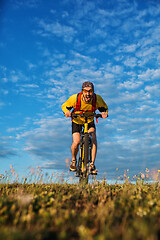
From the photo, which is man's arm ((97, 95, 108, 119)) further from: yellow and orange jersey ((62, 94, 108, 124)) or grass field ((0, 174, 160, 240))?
grass field ((0, 174, 160, 240))

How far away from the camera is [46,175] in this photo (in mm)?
7109

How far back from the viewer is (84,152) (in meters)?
6.92

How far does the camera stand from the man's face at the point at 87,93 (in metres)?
7.02

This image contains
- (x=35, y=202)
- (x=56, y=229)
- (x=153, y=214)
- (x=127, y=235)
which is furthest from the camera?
(x=35, y=202)

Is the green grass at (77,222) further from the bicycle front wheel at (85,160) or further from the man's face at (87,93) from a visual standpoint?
the man's face at (87,93)

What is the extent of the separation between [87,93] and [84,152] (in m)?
2.02

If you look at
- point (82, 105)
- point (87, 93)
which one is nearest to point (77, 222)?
point (87, 93)

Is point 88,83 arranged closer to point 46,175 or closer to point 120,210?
point 46,175

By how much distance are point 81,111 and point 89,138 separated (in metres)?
1.00

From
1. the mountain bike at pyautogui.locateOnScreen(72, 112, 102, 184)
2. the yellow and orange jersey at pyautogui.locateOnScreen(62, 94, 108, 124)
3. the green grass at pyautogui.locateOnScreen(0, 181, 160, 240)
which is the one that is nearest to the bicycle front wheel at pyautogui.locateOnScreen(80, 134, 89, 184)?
the mountain bike at pyautogui.locateOnScreen(72, 112, 102, 184)

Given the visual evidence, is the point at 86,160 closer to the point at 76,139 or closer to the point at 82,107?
the point at 76,139

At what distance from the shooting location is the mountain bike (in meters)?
6.76

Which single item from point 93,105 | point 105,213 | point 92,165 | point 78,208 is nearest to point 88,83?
point 93,105

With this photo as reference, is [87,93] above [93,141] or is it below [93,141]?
above
